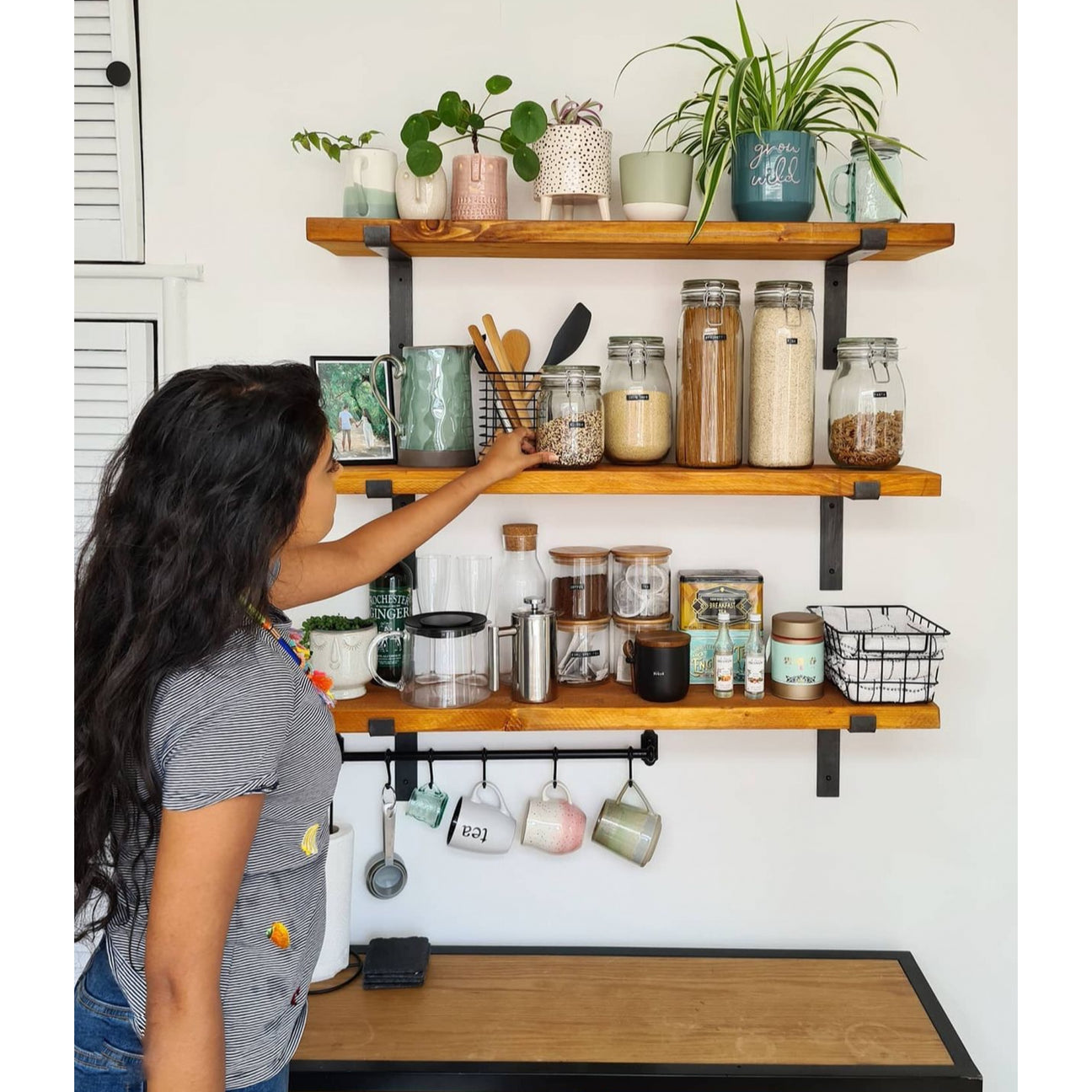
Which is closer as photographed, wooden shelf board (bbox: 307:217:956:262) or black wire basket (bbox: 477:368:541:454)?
wooden shelf board (bbox: 307:217:956:262)

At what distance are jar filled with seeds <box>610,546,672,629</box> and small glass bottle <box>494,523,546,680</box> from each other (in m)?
0.13

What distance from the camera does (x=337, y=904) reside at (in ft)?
5.35

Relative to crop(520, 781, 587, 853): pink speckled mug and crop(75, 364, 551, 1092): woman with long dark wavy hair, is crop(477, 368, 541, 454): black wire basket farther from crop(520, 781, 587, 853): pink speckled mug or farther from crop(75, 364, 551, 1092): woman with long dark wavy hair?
crop(520, 781, 587, 853): pink speckled mug

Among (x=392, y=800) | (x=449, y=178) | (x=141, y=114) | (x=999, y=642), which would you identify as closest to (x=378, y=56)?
(x=449, y=178)

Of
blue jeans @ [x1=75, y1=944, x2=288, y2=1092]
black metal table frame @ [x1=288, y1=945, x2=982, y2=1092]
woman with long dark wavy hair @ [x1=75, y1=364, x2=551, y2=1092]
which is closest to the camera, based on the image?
woman with long dark wavy hair @ [x1=75, y1=364, x2=551, y2=1092]

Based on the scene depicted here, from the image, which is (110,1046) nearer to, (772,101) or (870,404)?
(870,404)

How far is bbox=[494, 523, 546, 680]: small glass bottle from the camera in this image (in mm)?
1634

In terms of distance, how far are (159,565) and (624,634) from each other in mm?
853

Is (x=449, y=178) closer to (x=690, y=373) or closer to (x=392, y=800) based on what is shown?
(x=690, y=373)

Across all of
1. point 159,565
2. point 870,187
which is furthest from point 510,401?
point 159,565

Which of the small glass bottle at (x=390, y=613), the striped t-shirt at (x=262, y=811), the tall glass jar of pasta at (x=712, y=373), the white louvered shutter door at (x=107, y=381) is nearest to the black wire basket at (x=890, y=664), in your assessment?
the tall glass jar of pasta at (x=712, y=373)

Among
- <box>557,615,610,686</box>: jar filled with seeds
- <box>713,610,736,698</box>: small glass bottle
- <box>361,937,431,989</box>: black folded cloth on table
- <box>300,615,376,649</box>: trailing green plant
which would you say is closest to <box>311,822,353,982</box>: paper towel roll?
<box>361,937,431,989</box>: black folded cloth on table

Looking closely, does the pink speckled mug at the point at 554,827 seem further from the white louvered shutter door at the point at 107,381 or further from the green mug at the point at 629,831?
the white louvered shutter door at the point at 107,381
